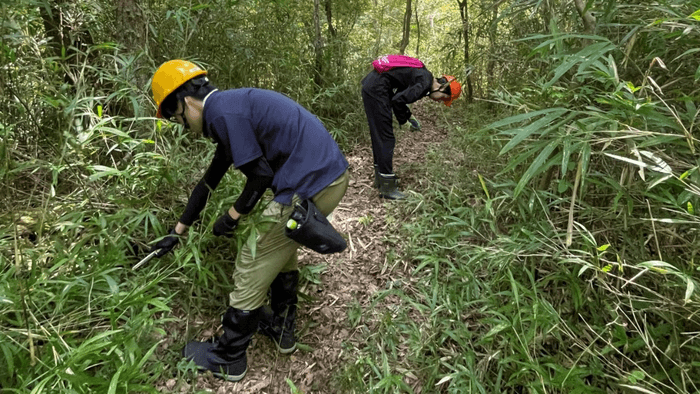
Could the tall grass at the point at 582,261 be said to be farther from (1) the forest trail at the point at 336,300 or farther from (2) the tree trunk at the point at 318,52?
(2) the tree trunk at the point at 318,52

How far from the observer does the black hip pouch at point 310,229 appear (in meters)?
1.91

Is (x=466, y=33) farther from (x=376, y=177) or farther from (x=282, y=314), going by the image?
(x=282, y=314)

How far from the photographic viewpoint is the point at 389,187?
379 centimetres

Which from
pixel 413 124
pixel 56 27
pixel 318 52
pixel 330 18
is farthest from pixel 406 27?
pixel 56 27

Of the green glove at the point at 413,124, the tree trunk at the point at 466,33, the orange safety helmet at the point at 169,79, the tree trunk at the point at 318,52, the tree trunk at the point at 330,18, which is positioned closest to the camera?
the orange safety helmet at the point at 169,79

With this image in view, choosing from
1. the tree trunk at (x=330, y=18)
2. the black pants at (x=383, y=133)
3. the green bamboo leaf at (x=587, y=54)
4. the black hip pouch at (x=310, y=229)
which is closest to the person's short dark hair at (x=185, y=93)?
the black hip pouch at (x=310, y=229)

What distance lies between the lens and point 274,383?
2250 millimetres

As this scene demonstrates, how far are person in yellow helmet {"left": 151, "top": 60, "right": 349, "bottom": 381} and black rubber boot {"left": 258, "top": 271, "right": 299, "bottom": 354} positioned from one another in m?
0.22

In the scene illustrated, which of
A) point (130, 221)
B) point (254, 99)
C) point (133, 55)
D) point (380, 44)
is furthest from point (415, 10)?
point (130, 221)

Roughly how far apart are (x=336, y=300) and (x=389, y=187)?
4.88 ft

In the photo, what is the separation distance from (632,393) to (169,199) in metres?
2.86

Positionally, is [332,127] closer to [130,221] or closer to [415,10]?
[130,221]

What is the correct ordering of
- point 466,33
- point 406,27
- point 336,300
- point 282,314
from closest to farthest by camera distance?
point 282,314 < point 336,300 < point 466,33 < point 406,27

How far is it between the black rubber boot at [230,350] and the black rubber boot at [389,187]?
199 centimetres
